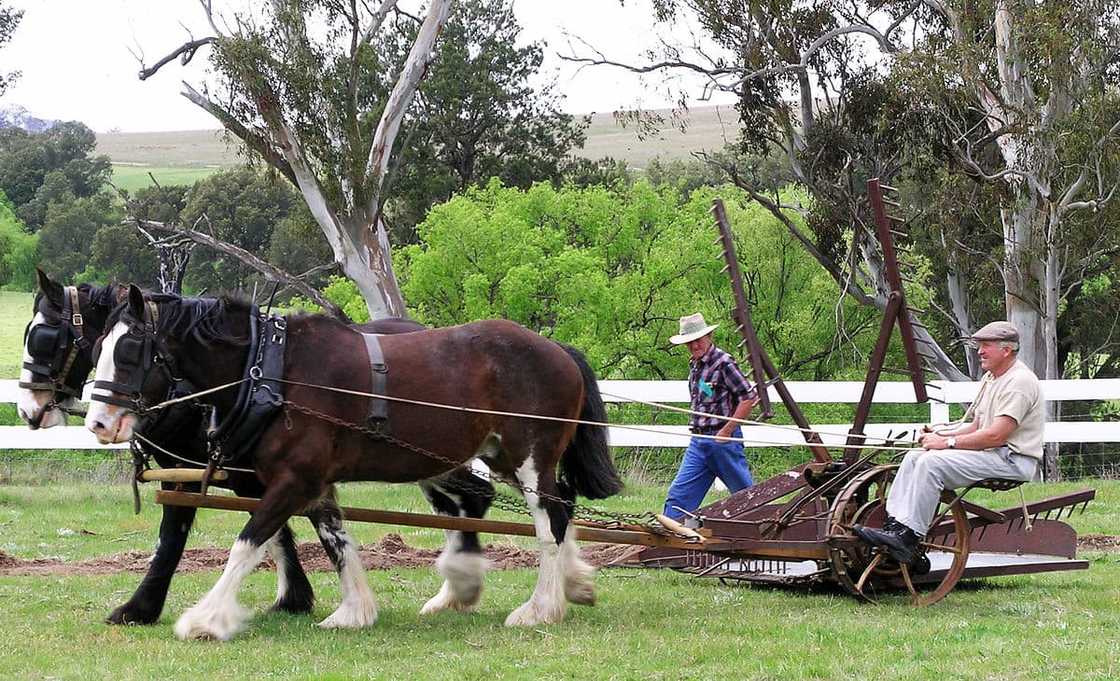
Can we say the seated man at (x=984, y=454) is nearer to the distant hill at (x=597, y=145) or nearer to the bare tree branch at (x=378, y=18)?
the bare tree branch at (x=378, y=18)

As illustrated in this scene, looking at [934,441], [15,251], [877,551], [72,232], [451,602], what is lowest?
[451,602]

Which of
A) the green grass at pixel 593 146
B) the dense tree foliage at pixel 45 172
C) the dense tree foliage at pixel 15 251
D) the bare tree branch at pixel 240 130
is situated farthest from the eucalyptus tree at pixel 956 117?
the green grass at pixel 593 146

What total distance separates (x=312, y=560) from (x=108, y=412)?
347 centimetres

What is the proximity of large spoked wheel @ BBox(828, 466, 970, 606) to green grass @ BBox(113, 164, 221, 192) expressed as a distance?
290 ft

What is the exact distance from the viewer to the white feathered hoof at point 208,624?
689 centimetres

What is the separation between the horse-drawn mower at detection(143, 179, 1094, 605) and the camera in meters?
7.80

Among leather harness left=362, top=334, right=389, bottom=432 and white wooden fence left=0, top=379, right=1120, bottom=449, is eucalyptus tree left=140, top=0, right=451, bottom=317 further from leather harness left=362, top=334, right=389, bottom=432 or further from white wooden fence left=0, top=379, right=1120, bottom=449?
leather harness left=362, top=334, right=389, bottom=432

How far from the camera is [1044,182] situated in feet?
77.9

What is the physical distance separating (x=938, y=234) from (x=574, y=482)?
20.6m

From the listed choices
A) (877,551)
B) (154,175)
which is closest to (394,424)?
(877,551)

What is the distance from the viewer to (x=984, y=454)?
7.55 metres

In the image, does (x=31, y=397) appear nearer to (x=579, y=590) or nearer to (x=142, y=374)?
(x=142, y=374)

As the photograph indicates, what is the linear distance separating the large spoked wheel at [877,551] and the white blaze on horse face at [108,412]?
390 cm

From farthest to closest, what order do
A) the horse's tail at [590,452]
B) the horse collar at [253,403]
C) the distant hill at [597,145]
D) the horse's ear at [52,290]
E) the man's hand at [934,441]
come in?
the distant hill at [597,145]
the horse's tail at [590,452]
the man's hand at [934,441]
the horse's ear at [52,290]
the horse collar at [253,403]
